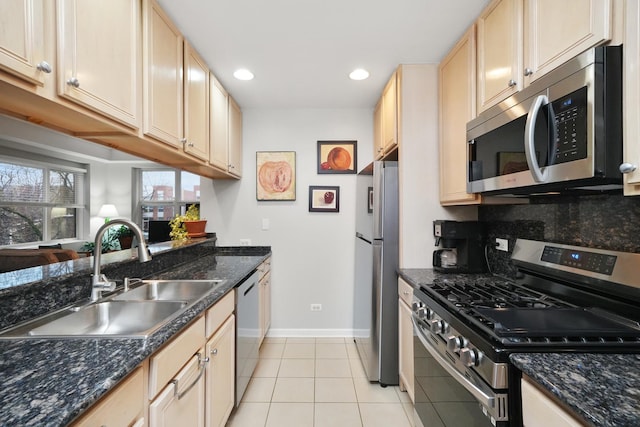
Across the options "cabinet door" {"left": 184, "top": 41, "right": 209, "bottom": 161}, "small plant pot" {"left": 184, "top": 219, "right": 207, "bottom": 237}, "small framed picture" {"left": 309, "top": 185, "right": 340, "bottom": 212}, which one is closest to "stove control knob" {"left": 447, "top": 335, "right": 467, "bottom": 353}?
"cabinet door" {"left": 184, "top": 41, "right": 209, "bottom": 161}

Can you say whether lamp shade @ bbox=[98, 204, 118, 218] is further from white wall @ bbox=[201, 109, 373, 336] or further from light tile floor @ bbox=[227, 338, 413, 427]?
light tile floor @ bbox=[227, 338, 413, 427]

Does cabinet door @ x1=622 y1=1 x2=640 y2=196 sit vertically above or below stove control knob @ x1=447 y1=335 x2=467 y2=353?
above

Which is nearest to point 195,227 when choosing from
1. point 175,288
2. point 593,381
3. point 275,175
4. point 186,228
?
point 186,228

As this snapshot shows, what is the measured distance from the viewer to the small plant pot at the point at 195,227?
2.79m

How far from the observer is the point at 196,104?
1957mm

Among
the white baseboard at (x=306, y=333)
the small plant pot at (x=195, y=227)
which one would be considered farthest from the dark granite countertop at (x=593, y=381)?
the small plant pot at (x=195, y=227)

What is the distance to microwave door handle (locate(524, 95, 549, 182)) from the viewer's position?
1040mm

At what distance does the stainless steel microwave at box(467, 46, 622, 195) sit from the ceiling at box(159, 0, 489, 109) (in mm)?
748

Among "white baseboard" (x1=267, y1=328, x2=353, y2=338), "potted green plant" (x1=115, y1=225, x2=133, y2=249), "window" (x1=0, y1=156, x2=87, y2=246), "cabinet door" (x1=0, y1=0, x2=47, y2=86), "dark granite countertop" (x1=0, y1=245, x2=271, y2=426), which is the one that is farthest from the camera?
"window" (x1=0, y1=156, x2=87, y2=246)

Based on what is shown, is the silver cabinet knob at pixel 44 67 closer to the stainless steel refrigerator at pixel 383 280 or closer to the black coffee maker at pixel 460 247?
the stainless steel refrigerator at pixel 383 280

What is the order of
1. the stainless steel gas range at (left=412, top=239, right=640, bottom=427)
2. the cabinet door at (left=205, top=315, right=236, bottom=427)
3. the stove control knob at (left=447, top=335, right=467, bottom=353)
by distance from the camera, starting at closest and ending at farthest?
the stainless steel gas range at (left=412, top=239, right=640, bottom=427), the stove control knob at (left=447, top=335, right=467, bottom=353), the cabinet door at (left=205, top=315, right=236, bottom=427)

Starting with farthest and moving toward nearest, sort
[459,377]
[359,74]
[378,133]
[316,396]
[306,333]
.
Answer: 1. [306,333]
2. [378,133]
3. [359,74]
4. [316,396]
5. [459,377]

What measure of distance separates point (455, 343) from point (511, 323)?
0.23 metres

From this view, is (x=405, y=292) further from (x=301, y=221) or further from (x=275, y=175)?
(x=275, y=175)
